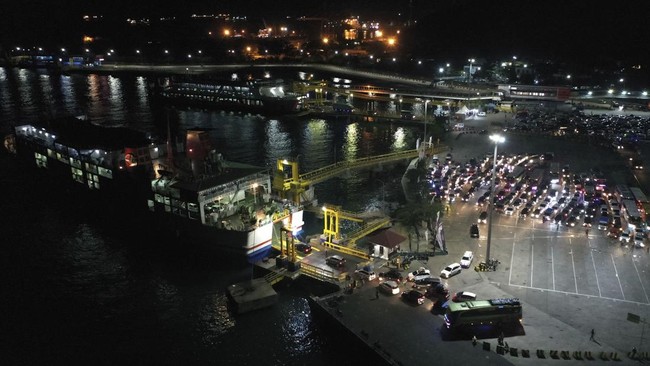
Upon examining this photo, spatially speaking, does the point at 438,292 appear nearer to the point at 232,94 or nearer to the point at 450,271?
the point at 450,271

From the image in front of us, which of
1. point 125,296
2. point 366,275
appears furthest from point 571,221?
point 125,296

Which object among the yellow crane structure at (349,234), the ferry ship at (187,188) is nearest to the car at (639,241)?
the yellow crane structure at (349,234)

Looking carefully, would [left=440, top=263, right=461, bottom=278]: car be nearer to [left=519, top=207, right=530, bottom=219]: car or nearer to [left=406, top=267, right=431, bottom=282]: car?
[left=406, top=267, right=431, bottom=282]: car

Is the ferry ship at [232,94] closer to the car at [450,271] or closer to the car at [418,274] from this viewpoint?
the car at [418,274]

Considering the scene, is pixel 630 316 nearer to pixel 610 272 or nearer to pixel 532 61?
pixel 610 272

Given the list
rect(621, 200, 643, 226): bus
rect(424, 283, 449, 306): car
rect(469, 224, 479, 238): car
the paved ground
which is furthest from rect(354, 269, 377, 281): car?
rect(621, 200, 643, 226): bus

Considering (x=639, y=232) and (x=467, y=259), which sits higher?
(x=639, y=232)
